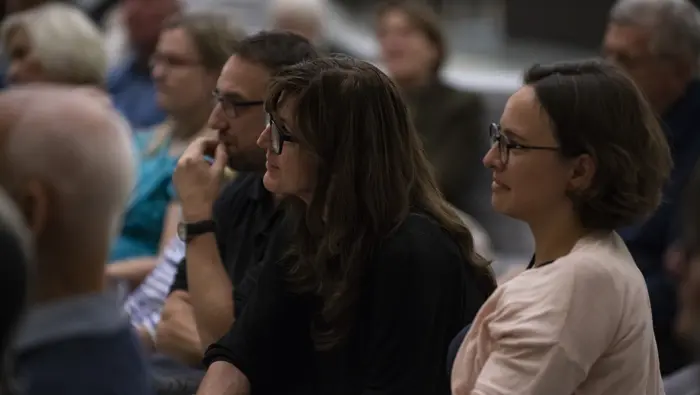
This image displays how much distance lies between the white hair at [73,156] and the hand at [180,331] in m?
0.98

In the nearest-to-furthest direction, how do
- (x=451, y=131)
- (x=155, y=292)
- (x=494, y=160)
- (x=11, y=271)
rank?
(x=11, y=271) → (x=494, y=160) → (x=155, y=292) → (x=451, y=131)

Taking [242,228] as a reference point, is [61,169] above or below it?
above

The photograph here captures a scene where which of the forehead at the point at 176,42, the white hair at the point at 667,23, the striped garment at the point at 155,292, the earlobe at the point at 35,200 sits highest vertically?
the earlobe at the point at 35,200

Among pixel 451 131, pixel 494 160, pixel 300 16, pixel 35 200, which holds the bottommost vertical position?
pixel 451 131

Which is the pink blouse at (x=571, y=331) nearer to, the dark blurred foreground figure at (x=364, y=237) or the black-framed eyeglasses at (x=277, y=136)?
the dark blurred foreground figure at (x=364, y=237)

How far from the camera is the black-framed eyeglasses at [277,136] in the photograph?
210cm

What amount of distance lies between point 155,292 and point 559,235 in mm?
1259

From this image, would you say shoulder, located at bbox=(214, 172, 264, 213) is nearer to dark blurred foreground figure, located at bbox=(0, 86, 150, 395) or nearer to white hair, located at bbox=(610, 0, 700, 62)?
dark blurred foreground figure, located at bbox=(0, 86, 150, 395)

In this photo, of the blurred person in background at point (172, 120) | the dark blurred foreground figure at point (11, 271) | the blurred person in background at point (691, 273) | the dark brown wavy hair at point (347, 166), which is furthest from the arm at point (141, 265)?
the blurred person in background at point (691, 273)

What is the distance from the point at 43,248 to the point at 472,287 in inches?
34.6

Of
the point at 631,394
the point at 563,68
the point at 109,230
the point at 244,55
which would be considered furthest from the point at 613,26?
the point at 109,230

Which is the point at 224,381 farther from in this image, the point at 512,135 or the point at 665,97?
the point at 665,97

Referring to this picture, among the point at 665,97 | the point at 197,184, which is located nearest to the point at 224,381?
the point at 197,184

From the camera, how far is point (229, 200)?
2600 mm
